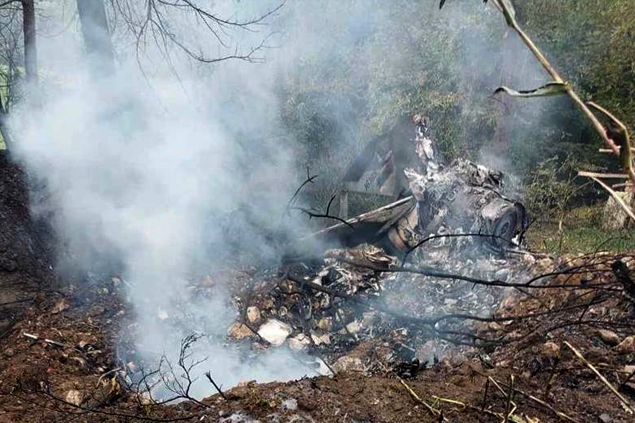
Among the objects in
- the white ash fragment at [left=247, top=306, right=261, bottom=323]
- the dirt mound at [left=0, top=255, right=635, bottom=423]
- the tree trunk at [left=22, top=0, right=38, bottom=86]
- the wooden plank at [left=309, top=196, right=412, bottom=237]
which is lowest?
the dirt mound at [left=0, top=255, right=635, bottom=423]

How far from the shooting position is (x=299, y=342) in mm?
4969

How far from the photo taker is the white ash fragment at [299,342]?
4.89 metres

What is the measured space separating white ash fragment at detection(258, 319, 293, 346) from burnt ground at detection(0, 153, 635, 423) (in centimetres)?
86

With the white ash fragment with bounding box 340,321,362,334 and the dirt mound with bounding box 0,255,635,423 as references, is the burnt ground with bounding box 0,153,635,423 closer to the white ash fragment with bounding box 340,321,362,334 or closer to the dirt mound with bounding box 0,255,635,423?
the dirt mound with bounding box 0,255,635,423

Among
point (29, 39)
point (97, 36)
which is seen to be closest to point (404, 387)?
point (29, 39)

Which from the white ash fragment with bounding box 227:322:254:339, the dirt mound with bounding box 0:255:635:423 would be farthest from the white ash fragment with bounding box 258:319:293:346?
the dirt mound with bounding box 0:255:635:423

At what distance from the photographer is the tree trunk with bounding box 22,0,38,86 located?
19.2 feet

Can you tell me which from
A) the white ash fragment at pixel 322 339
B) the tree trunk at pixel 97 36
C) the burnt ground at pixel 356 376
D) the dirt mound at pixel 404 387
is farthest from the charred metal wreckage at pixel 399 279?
the tree trunk at pixel 97 36

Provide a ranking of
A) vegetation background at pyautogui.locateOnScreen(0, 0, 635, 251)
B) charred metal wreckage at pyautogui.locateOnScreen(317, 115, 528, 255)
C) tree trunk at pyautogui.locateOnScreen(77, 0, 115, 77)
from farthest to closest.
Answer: vegetation background at pyautogui.locateOnScreen(0, 0, 635, 251) < tree trunk at pyautogui.locateOnScreen(77, 0, 115, 77) < charred metal wreckage at pyautogui.locateOnScreen(317, 115, 528, 255)

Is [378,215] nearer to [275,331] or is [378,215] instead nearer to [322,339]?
[322,339]

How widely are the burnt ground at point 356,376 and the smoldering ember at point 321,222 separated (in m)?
0.02

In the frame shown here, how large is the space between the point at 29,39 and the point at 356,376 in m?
5.82

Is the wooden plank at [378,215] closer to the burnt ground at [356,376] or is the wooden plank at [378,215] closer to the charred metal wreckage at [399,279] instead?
the charred metal wreckage at [399,279]

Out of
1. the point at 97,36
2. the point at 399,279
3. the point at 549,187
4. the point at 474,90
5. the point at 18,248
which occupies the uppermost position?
the point at 97,36
